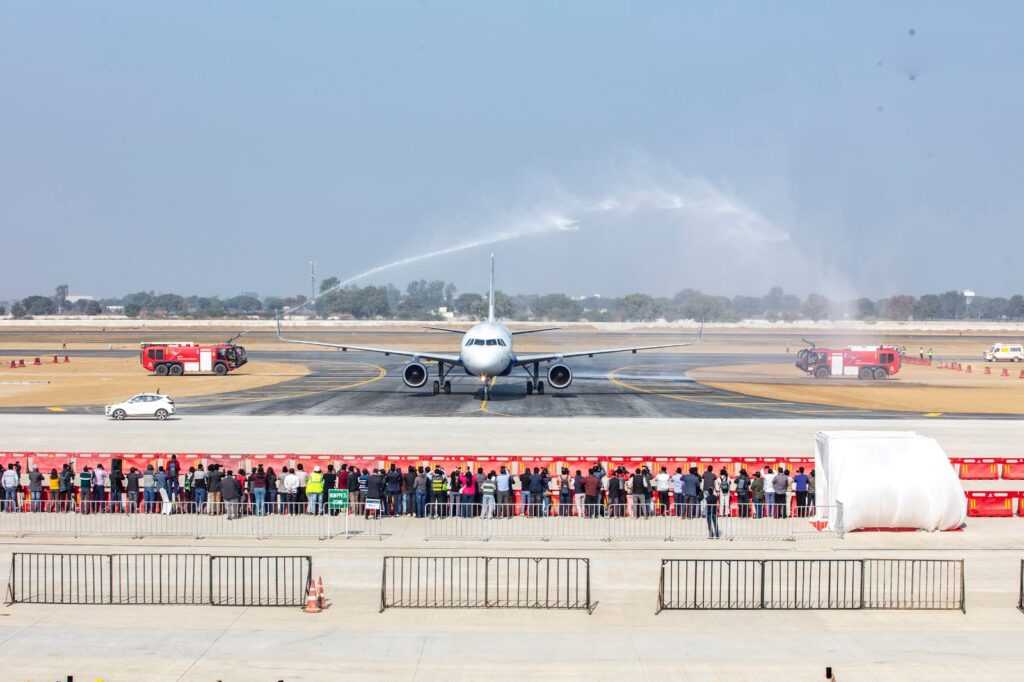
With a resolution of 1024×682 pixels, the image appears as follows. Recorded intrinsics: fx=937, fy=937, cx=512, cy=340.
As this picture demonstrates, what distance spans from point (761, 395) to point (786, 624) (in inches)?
1770

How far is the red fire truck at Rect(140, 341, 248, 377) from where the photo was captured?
7369cm

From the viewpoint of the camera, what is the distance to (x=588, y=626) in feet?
57.6

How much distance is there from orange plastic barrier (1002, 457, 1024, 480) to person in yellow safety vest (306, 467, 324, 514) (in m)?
23.7

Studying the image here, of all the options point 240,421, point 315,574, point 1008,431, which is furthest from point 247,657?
point 1008,431

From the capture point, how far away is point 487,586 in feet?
61.6

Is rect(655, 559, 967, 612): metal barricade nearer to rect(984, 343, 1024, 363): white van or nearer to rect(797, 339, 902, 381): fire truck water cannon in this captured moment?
rect(797, 339, 902, 381): fire truck water cannon

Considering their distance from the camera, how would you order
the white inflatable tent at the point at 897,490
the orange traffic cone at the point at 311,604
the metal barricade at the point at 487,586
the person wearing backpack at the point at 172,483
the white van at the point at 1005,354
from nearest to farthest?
the orange traffic cone at the point at 311,604 → the metal barricade at the point at 487,586 → the white inflatable tent at the point at 897,490 → the person wearing backpack at the point at 172,483 → the white van at the point at 1005,354

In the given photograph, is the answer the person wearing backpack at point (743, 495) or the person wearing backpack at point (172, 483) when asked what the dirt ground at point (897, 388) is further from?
the person wearing backpack at point (172, 483)

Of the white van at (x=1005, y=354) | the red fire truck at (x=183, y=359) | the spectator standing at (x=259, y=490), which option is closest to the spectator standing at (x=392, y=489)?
the spectator standing at (x=259, y=490)

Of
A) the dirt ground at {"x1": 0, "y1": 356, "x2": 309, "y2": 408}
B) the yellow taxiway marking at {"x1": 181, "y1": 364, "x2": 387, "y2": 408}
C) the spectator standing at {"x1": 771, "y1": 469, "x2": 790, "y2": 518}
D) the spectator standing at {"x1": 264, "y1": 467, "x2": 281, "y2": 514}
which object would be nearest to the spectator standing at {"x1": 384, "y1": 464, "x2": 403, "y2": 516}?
the spectator standing at {"x1": 264, "y1": 467, "x2": 281, "y2": 514}

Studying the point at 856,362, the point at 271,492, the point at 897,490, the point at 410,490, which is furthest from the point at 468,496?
the point at 856,362

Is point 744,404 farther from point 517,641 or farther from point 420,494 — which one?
point 517,641

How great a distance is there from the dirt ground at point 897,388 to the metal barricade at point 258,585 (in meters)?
42.5

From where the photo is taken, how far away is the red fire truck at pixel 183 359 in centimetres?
7369
